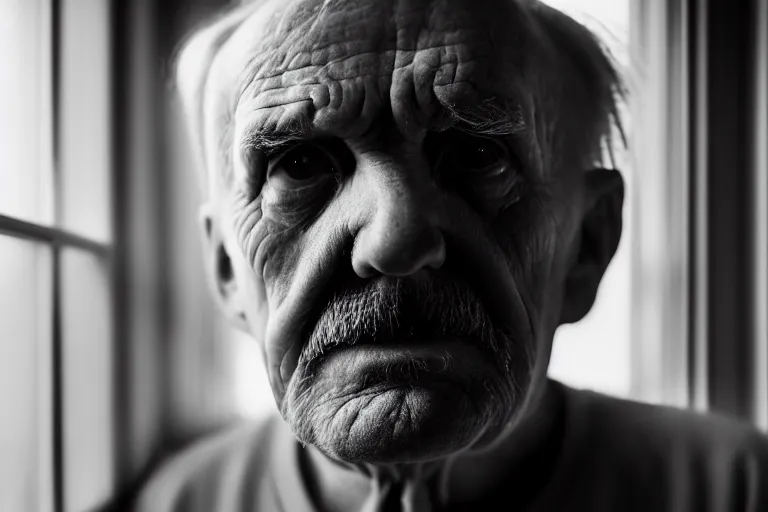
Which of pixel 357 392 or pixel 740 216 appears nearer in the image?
pixel 357 392

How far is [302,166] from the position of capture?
62 centimetres

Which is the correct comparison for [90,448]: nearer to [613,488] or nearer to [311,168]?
[311,168]

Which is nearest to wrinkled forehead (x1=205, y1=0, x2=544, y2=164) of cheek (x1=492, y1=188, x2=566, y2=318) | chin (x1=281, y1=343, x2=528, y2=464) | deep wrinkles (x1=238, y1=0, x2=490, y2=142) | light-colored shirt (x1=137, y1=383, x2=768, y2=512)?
deep wrinkles (x1=238, y1=0, x2=490, y2=142)

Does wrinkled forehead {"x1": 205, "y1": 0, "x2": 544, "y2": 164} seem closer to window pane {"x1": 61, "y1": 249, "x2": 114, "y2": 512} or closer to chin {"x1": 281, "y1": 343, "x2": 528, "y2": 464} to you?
chin {"x1": 281, "y1": 343, "x2": 528, "y2": 464}

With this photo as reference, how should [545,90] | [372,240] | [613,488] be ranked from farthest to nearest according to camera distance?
[613,488] < [545,90] < [372,240]

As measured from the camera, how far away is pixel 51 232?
2.35 ft

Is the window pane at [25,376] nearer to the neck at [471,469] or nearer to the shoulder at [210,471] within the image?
the shoulder at [210,471]

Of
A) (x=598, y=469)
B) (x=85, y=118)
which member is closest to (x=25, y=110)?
(x=85, y=118)

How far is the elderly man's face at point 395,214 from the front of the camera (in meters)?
0.56

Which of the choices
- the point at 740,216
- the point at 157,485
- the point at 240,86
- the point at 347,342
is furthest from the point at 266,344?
the point at 740,216

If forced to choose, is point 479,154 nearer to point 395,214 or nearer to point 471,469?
point 395,214

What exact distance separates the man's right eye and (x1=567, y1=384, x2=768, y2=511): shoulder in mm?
453

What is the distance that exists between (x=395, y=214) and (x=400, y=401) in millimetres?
167

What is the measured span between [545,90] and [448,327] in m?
0.27
